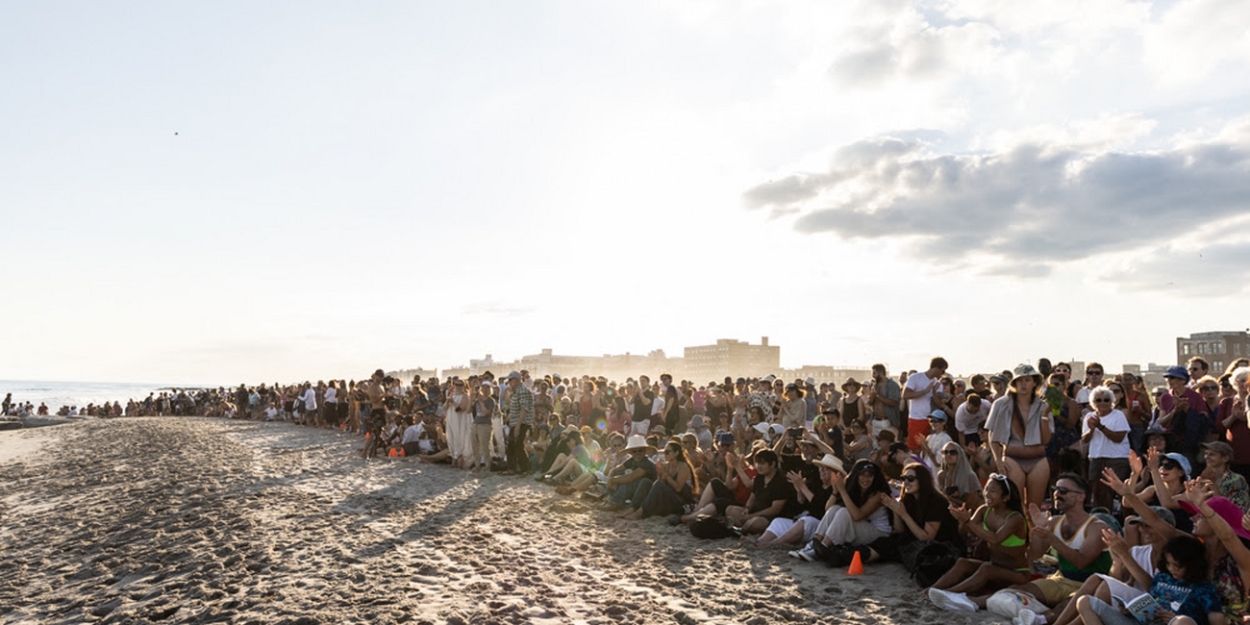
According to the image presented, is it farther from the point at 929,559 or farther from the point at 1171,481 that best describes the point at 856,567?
the point at 1171,481

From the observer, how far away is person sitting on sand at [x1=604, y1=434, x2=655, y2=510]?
10.9 metres

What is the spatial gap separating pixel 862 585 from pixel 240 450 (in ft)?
55.4

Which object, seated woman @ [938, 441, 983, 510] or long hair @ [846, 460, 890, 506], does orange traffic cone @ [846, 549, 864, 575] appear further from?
seated woman @ [938, 441, 983, 510]

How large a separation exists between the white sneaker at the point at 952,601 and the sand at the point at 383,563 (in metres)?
0.11

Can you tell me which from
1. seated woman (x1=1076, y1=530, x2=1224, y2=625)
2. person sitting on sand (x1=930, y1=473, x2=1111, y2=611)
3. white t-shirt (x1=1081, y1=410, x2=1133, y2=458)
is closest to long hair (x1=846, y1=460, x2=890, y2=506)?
person sitting on sand (x1=930, y1=473, x2=1111, y2=611)

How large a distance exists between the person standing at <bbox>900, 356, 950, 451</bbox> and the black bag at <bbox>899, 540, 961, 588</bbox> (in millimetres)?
3094

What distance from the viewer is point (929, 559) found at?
676cm

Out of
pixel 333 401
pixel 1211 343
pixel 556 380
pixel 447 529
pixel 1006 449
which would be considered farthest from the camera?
pixel 1211 343

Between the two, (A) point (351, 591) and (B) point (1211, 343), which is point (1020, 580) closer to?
(A) point (351, 591)

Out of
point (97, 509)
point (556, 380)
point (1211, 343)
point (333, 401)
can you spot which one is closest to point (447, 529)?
point (97, 509)

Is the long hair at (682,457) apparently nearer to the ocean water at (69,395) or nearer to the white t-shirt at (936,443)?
the white t-shirt at (936,443)

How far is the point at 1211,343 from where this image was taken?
58562 millimetres

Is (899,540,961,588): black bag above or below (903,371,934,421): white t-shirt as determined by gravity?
below

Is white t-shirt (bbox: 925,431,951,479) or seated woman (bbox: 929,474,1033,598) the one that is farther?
white t-shirt (bbox: 925,431,951,479)
